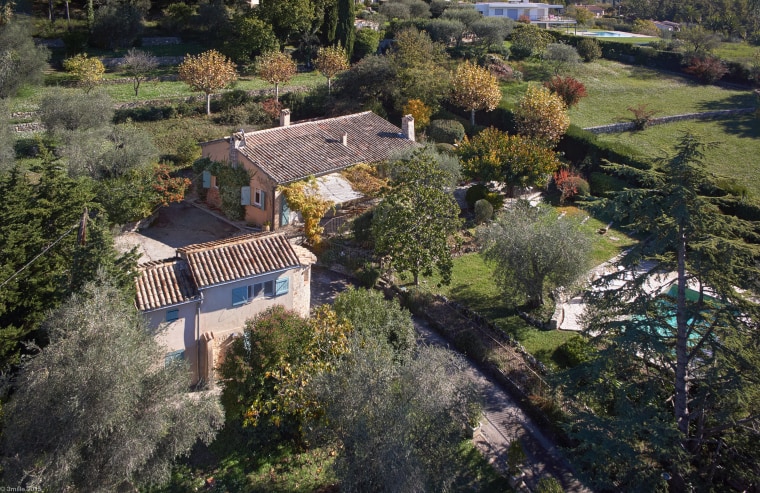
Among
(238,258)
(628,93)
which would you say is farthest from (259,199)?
(628,93)

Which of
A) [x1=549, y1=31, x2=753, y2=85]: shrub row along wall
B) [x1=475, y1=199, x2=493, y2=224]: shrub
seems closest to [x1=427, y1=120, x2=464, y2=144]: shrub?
[x1=475, y1=199, x2=493, y2=224]: shrub

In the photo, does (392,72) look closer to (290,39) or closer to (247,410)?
(290,39)

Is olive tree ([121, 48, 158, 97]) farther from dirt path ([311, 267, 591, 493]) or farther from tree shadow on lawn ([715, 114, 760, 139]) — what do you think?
tree shadow on lawn ([715, 114, 760, 139])

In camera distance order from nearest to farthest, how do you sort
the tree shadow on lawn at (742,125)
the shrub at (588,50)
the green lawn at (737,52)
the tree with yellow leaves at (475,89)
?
the tree with yellow leaves at (475,89)
the tree shadow on lawn at (742,125)
the green lawn at (737,52)
the shrub at (588,50)

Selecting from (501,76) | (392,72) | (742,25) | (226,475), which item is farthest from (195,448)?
(742,25)

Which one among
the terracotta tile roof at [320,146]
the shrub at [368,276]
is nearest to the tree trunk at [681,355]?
the shrub at [368,276]

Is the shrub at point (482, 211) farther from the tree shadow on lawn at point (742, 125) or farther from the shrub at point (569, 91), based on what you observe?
the tree shadow on lawn at point (742, 125)
